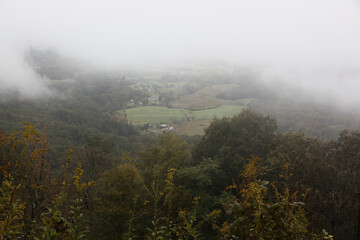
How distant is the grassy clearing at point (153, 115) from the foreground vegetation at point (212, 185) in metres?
65.9

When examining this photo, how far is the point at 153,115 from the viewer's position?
326 ft

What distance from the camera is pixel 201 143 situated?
24062 millimetres

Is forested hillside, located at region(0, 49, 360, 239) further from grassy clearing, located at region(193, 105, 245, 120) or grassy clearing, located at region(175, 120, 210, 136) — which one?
grassy clearing, located at region(193, 105, 245, 120)

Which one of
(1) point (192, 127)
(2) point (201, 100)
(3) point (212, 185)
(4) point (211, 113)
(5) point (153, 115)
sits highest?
(3) point (212, 185)

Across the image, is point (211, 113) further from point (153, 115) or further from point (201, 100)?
point (201, 100)

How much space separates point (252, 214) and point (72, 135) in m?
79.4

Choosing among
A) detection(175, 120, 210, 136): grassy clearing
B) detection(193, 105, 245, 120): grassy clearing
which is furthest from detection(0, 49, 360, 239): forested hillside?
detection(193, 105, 245, 120): grassy clearing

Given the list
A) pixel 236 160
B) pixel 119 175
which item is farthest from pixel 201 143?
pixel 119 175

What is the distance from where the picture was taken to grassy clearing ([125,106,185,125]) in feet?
309

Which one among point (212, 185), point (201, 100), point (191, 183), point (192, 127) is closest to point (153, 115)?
point (192, 127)

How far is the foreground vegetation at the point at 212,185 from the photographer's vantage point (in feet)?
9.89

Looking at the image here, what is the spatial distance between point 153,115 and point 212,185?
81743mm

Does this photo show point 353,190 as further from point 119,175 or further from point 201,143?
point 119,175

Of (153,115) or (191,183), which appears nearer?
(191,183)
